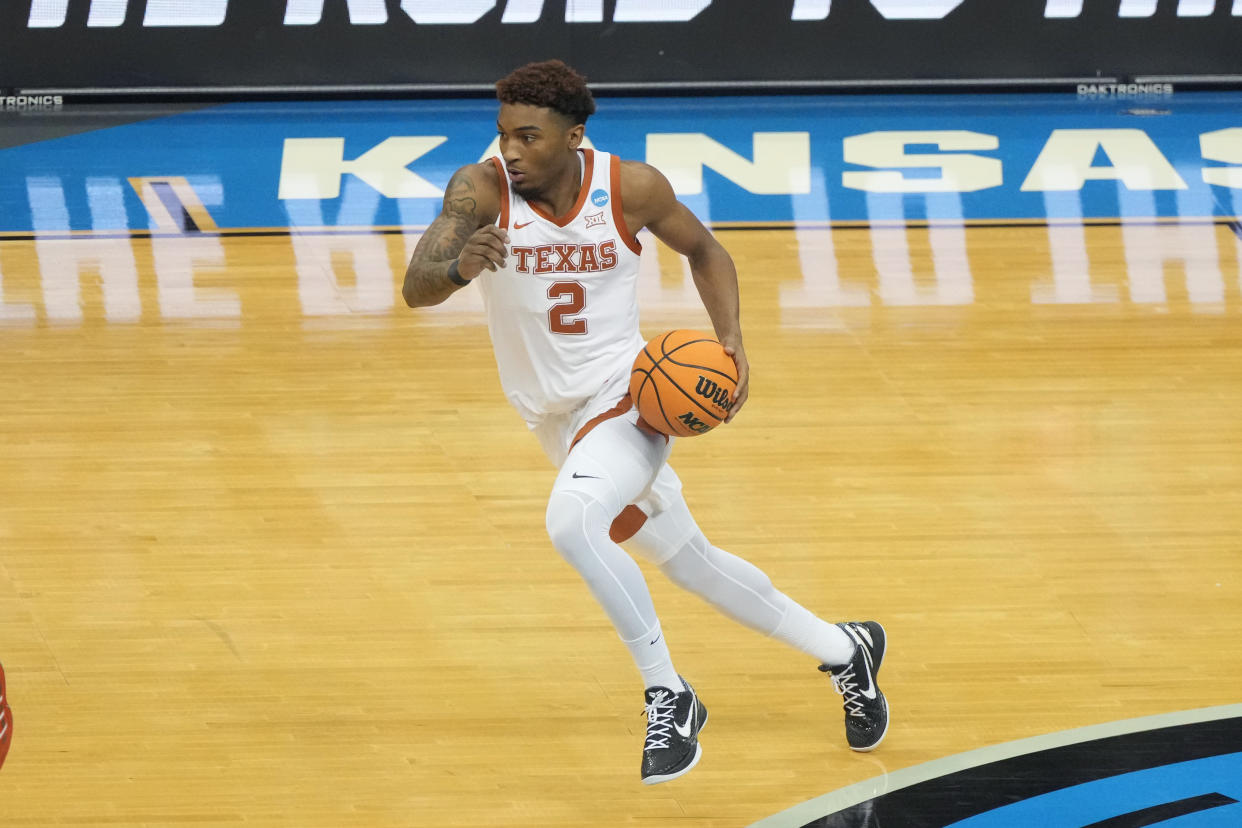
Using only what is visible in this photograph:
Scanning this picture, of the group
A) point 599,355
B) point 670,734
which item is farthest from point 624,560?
point 599,355

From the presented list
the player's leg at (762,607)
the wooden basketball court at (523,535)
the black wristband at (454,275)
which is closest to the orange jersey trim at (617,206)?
the black wristband at (454,275)

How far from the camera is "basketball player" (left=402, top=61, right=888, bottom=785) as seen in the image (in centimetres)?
363

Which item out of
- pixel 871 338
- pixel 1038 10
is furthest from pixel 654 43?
pixel 871 338

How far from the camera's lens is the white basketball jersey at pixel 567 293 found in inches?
150

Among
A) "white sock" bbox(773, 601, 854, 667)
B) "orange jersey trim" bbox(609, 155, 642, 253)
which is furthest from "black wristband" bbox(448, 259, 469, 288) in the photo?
"white sock" bbox(773, 601, 854, 667)

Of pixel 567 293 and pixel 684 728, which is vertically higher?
pixel 567 293

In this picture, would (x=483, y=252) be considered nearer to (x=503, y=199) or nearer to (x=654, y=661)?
(x=503, y=199)

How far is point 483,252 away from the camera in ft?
11.3

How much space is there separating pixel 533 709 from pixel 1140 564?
2196 mm

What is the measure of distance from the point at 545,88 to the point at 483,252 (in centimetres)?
54

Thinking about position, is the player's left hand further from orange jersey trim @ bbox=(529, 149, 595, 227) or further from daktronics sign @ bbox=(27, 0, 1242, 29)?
daktronics sign @ bbox=(27, 0, 1242, 29)

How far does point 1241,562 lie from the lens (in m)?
5.07

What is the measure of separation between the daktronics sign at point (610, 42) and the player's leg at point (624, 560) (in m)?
8.40

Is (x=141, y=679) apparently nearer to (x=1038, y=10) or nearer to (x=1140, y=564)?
(x=1140, y=564)
